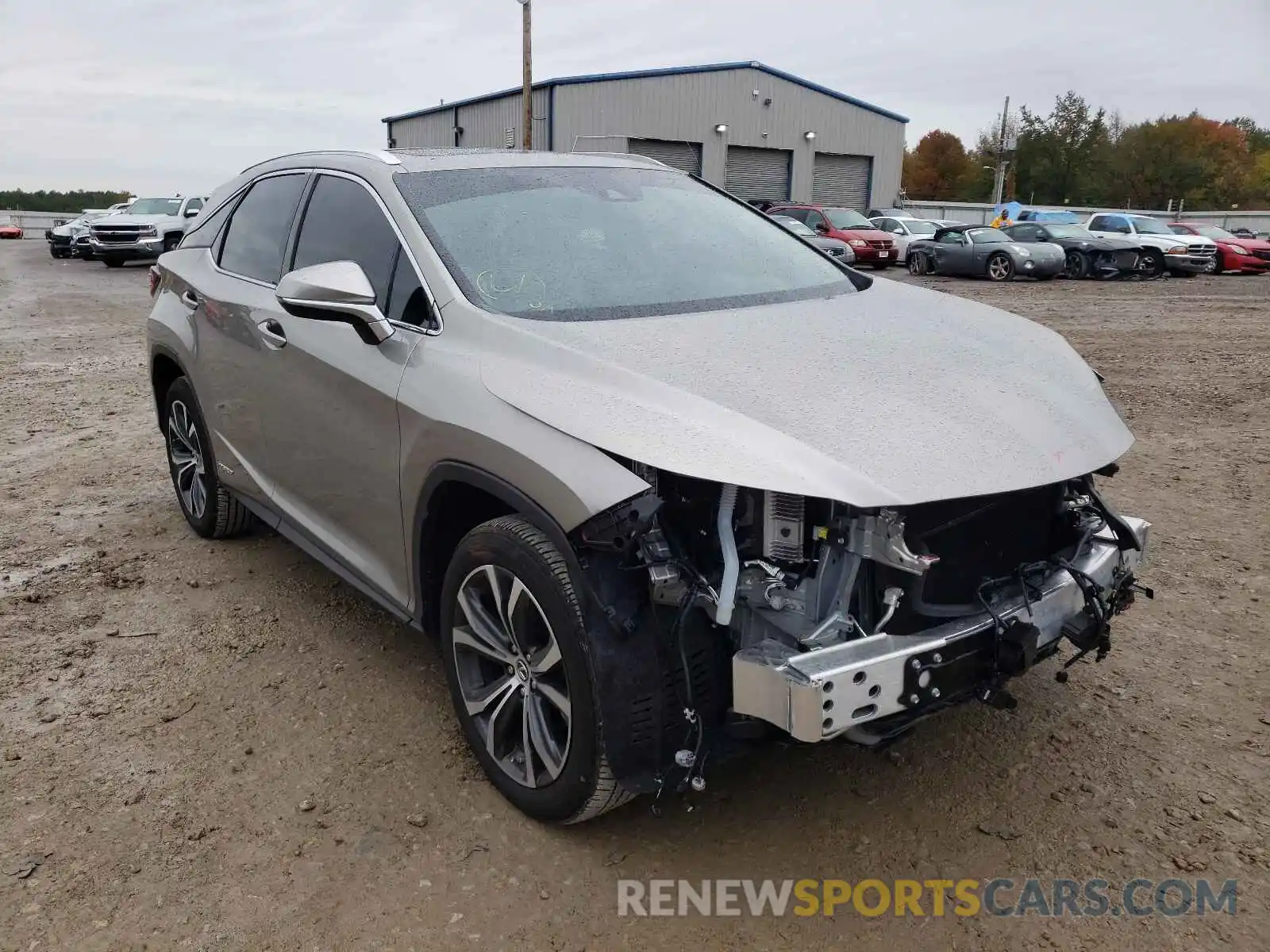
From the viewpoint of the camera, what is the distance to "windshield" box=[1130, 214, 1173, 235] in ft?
76.6

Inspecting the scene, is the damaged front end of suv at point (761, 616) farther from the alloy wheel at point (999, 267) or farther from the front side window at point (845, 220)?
the front side window at point (845, 220)

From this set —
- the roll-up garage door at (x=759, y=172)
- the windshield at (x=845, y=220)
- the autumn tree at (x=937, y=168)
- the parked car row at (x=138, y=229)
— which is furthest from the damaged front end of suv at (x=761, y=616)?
the autumn tree at (x=937, y=168)

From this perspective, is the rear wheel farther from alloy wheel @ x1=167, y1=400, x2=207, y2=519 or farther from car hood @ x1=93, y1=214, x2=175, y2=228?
car hood @ x1=93, y1=214, x2=175, y2=228

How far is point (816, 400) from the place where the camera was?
2.50 m

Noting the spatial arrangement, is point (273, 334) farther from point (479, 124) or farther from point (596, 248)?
point (479, 124)

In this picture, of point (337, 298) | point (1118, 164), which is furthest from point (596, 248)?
point (1118, 164)

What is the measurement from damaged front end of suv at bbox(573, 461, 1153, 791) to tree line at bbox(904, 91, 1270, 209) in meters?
67.9

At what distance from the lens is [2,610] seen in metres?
4.30

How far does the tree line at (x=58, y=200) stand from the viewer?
66688mm

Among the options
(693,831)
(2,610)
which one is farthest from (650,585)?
Result: (2,610)

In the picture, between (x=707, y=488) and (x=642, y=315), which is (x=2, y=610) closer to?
(x=642, y=315)

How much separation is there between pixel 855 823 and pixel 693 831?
46 cm

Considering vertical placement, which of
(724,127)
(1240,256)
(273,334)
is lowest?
(273,334)

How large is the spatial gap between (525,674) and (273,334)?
5.91 feet
